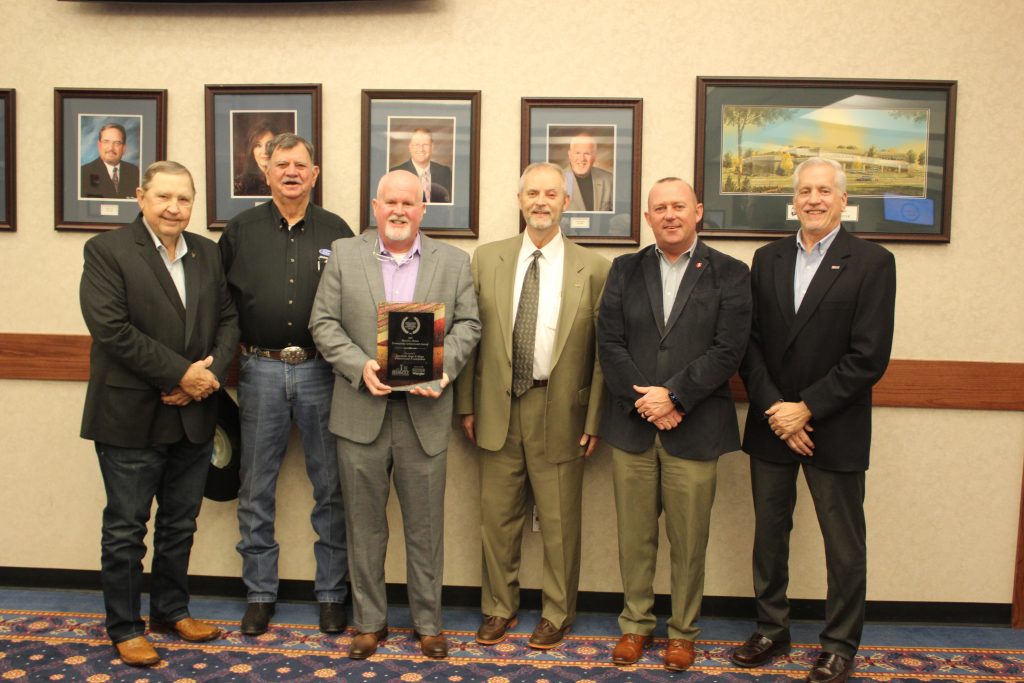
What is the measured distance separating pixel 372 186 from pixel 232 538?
5.67 feet

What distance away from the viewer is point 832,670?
2852mm

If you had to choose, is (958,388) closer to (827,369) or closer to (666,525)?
(827,369)

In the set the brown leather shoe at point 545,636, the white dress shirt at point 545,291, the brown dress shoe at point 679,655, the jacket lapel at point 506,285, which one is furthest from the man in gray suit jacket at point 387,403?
the brown dress shoe at point 679,655

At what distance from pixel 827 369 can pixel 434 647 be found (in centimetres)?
179

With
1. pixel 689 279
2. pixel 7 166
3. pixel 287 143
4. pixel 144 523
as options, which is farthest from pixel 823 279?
pixel 7 166

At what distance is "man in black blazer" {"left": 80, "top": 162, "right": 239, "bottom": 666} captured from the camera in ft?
9.30

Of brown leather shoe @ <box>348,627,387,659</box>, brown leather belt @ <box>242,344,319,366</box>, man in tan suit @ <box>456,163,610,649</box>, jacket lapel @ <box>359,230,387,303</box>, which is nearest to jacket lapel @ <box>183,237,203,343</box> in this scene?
brown leather belt @ <box>242,344,319,366</box>

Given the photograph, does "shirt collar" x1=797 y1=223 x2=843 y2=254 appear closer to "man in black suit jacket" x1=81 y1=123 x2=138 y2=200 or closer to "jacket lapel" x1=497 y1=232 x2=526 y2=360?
"jacket lapel" x1=497 y1=232 x2=526 y2=360

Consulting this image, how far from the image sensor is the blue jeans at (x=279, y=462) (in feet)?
10.3

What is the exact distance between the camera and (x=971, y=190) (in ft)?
11.1

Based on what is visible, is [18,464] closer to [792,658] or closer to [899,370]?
[792,658]

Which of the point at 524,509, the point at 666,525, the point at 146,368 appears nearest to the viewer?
the point at 146,368

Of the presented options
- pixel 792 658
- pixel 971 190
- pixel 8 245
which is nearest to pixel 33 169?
pixel 8 245

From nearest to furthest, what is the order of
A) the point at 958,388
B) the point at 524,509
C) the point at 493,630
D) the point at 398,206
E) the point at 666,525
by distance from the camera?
the point at 398,206 → the point at 666,525 → the point at 493,630 → the point at 524,509 → the point at 958,388
